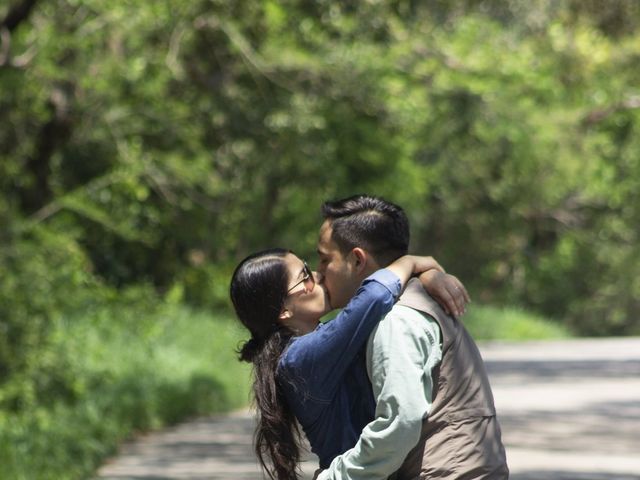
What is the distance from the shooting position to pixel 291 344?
417 cm

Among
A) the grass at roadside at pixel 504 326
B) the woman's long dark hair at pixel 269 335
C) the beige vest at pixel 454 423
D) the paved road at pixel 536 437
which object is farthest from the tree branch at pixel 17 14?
the grass at roadside at pixel 504 326

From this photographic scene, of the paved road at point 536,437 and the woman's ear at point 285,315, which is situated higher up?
the woman's ear at point 285,315

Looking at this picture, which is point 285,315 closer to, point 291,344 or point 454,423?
point 291,344

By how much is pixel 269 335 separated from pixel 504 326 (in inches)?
1324

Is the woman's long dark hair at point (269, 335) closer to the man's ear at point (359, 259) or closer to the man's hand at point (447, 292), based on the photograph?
the man's ear at point (359, 259)

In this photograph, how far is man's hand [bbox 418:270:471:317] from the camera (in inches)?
163

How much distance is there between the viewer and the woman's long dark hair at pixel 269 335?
4223 millimetres

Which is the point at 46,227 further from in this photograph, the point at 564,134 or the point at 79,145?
the point at 564,134

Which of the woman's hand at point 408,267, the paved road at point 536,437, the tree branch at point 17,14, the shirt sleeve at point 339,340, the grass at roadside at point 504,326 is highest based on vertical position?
the tree branch at point 17,14

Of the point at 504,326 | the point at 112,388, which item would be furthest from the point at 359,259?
the point at 504,326

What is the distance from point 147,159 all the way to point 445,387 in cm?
1594

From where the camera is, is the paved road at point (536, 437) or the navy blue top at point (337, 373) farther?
the paved road at point (536, 437)

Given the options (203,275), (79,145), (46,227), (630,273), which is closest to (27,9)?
(46,227)

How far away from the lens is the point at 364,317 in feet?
13.1
